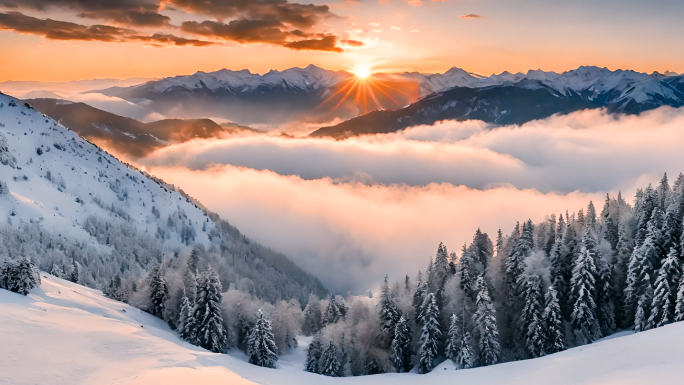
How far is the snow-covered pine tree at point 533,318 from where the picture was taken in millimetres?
58250

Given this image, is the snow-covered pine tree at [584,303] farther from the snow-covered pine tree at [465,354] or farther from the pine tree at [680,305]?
the snow-covered pine tree at [465,354]

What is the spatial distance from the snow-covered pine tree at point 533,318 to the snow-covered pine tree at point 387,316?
18328 mm

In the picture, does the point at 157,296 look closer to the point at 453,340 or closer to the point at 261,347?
the point at 261,347

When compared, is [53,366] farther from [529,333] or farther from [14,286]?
[529,333]

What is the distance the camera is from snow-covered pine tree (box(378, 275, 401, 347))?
221 ft

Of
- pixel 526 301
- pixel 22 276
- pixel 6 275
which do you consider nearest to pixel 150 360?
pixel 22 276

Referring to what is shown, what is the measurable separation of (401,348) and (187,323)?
3219 cm

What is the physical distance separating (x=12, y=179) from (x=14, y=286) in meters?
170

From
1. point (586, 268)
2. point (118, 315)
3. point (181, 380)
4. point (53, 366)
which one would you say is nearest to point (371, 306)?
point (586, 268)

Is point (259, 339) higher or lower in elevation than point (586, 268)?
lower

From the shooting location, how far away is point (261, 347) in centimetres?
6469

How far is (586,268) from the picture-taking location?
59.5 metres

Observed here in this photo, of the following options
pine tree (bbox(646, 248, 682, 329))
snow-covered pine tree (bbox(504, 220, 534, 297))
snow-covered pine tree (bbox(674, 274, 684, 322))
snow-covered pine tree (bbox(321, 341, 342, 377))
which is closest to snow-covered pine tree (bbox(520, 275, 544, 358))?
snow-covered pine tree (bbox(504, 220, 534, 297))

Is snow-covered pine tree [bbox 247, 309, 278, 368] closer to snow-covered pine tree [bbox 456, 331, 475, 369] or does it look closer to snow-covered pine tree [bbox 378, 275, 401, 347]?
snow-covered pine tree [bbox 378, 275, 401, 347]
